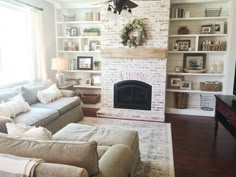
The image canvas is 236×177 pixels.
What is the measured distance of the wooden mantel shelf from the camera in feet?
15.8

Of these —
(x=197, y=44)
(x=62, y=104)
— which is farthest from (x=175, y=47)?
(x=62, y=104)

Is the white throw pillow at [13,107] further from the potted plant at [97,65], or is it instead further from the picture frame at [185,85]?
the picture frame at [185,85]

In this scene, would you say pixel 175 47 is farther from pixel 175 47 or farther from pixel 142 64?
pixel 142 64

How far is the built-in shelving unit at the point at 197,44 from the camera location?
4934 millimetres

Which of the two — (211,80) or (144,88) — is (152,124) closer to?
(144,88)

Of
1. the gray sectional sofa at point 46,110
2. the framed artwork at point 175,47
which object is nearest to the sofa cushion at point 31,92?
the gray sectional sofa at point 46,110

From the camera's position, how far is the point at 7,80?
4410 millimetres

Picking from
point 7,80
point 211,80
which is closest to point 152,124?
point 211,80

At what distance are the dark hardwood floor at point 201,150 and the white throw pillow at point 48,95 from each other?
243 cm

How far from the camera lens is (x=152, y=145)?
3432 millimetres

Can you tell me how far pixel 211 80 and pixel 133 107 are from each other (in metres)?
2.00

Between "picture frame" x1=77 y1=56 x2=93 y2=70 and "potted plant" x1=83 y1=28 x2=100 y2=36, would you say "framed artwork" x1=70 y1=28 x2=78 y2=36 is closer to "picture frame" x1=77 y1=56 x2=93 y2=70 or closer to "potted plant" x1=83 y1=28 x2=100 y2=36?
"potted plant" x1=83 y1=28 x2=100 y2=36

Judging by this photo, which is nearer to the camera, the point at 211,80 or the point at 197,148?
the point at 197,148

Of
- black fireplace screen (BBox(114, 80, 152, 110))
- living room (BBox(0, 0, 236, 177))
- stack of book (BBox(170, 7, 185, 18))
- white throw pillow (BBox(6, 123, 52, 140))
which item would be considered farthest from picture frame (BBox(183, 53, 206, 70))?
white throw pillow (BBox(6, 123, 52, 140))
